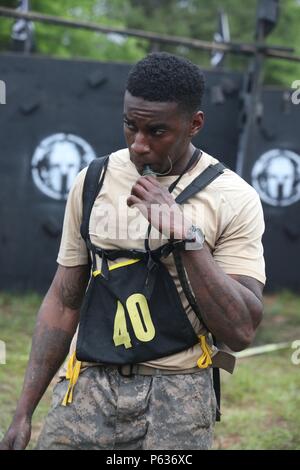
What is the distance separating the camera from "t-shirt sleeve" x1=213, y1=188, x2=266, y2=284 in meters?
2.87

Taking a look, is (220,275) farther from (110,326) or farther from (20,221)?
(20,221)

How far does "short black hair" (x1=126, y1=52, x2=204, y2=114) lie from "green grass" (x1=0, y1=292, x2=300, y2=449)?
2769 millimetres

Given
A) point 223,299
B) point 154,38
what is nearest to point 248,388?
point 154,38

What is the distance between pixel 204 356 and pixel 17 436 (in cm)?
68

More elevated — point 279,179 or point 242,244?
point 242,244

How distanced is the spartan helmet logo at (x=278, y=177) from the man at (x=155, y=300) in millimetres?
6990

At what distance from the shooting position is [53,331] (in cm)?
315

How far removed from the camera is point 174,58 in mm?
2932

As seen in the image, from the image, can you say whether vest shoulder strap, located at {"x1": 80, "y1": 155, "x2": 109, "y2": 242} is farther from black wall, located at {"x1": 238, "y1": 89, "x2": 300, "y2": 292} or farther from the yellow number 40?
black wall, located at {"x1": 238, "y1": 89, "x2": 300, "y2": 292}

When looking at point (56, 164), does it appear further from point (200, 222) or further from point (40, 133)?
point (200, 222)

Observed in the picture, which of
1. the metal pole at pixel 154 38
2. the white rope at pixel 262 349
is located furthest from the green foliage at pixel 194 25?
the white rope at pixel 262 349

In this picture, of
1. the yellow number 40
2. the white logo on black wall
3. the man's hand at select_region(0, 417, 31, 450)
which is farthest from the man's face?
the white logo on black wall

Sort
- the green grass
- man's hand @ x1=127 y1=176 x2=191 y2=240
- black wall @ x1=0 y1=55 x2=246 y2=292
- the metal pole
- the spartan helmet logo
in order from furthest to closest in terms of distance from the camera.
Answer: the spartan helmet logo, black wall @ x1=0 y1=55 x2=246 y2=292, the metal pole, the green grass, man's hand @ x1=127 y1=176 x2=191 y2=240
